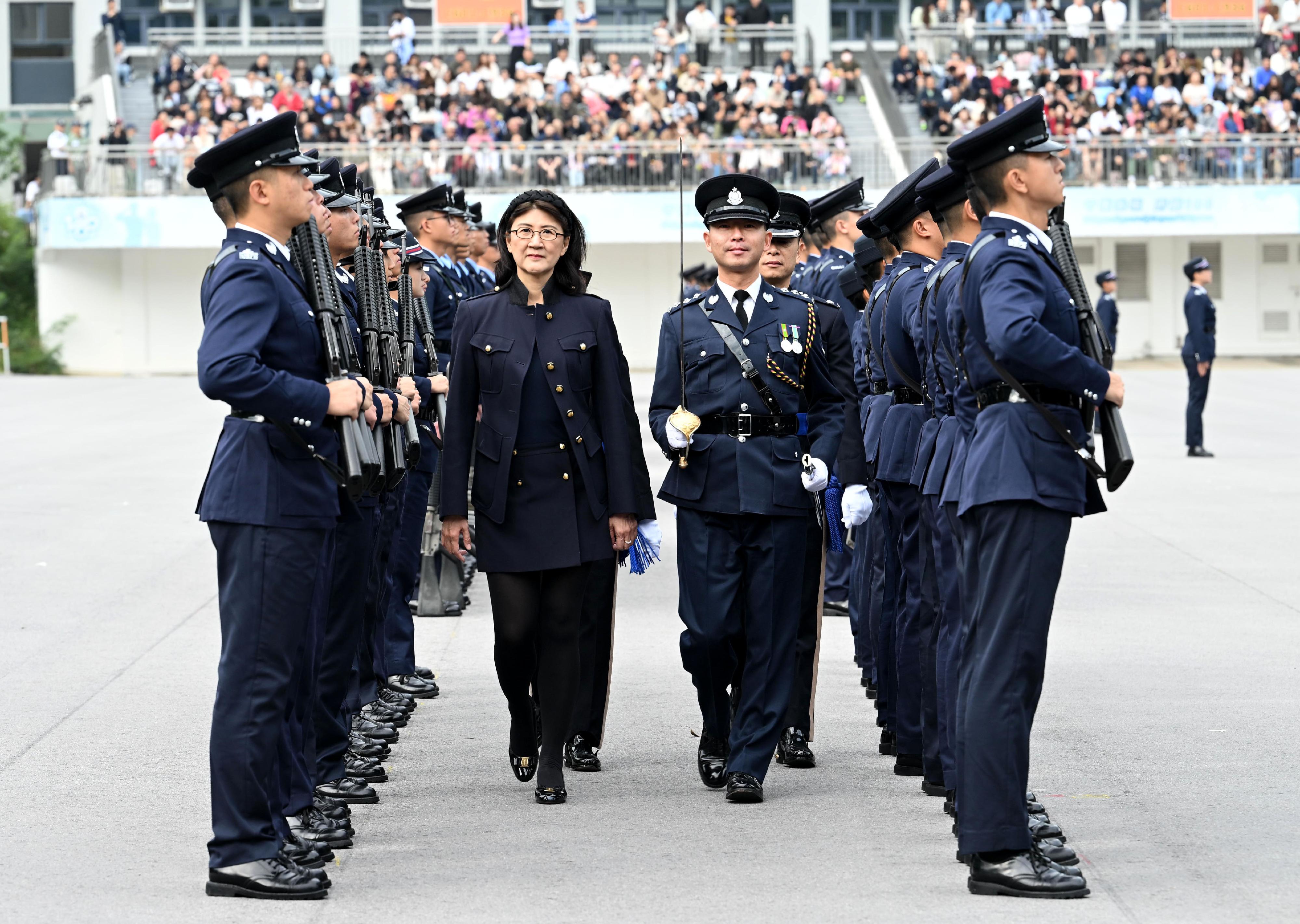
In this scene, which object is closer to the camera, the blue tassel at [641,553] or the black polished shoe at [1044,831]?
the black polished shoe at [1044,831]

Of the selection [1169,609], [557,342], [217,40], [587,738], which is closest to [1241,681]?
[1169,609]

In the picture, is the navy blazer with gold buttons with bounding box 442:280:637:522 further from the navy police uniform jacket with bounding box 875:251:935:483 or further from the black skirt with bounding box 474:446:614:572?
the navy police uniform jacket with bounding box 875:251:935:483

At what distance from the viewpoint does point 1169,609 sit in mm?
10562

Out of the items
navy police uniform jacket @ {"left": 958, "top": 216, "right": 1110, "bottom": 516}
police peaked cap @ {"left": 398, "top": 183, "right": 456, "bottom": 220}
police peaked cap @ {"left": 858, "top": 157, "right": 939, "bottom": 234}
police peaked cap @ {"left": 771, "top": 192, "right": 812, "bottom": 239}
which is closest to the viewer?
navy police uniform jacket @ {"left": 958, "top": 216, "right": 1110, "bottom": 516}

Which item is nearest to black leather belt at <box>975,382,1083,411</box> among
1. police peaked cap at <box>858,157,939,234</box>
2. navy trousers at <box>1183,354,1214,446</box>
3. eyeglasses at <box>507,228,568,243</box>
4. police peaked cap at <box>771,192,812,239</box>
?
police peaked cap at <box>858,157,939,234</box>

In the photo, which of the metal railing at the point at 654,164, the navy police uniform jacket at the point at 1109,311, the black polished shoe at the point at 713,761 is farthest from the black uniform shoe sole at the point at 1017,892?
the metal railing at the point at 654,164

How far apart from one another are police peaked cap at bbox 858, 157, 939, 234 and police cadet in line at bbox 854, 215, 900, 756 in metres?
A: 0.12

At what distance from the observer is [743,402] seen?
22.1ft

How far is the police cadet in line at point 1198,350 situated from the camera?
19.8 metres

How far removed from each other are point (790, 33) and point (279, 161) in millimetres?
41005

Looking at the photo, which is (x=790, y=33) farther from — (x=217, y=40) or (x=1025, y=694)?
(x=1025, y=694)

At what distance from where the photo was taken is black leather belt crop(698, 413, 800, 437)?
6.71 meters

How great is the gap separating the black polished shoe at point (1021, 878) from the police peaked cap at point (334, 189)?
3.41 meters

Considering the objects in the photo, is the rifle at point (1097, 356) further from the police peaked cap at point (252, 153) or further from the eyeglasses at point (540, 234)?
the police peaked cap at point (252, 153)
